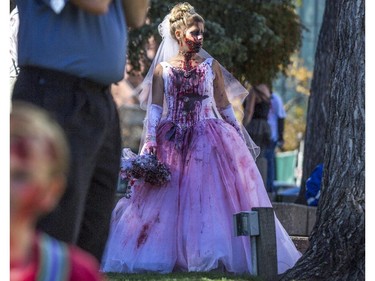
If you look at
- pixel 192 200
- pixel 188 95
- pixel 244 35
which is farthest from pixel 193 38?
pixel 244 35

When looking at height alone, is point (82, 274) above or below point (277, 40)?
below

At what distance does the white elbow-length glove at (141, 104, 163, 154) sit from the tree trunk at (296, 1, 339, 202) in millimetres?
6069

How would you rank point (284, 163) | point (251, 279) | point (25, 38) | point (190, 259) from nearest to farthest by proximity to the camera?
point (25, 38) → point (251, 279) → point (190, 259) → point (284, 163)

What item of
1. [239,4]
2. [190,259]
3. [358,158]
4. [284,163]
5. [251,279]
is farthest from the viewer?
[284,163]

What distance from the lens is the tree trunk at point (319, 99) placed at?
15.3 m

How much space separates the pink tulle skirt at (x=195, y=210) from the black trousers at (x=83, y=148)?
421 centimetres

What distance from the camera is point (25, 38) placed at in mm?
4523

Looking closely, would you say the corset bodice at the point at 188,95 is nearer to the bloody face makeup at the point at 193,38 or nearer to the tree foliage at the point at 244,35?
the bloody face makeup at the point at 193,38

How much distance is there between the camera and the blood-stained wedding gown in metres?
8.87

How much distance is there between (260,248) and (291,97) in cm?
4142

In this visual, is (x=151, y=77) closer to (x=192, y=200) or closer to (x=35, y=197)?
(x=192, y=200)

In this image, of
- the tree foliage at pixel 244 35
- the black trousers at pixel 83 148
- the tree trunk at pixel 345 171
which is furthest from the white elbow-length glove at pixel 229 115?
the tree foliage at pixel 244 35
